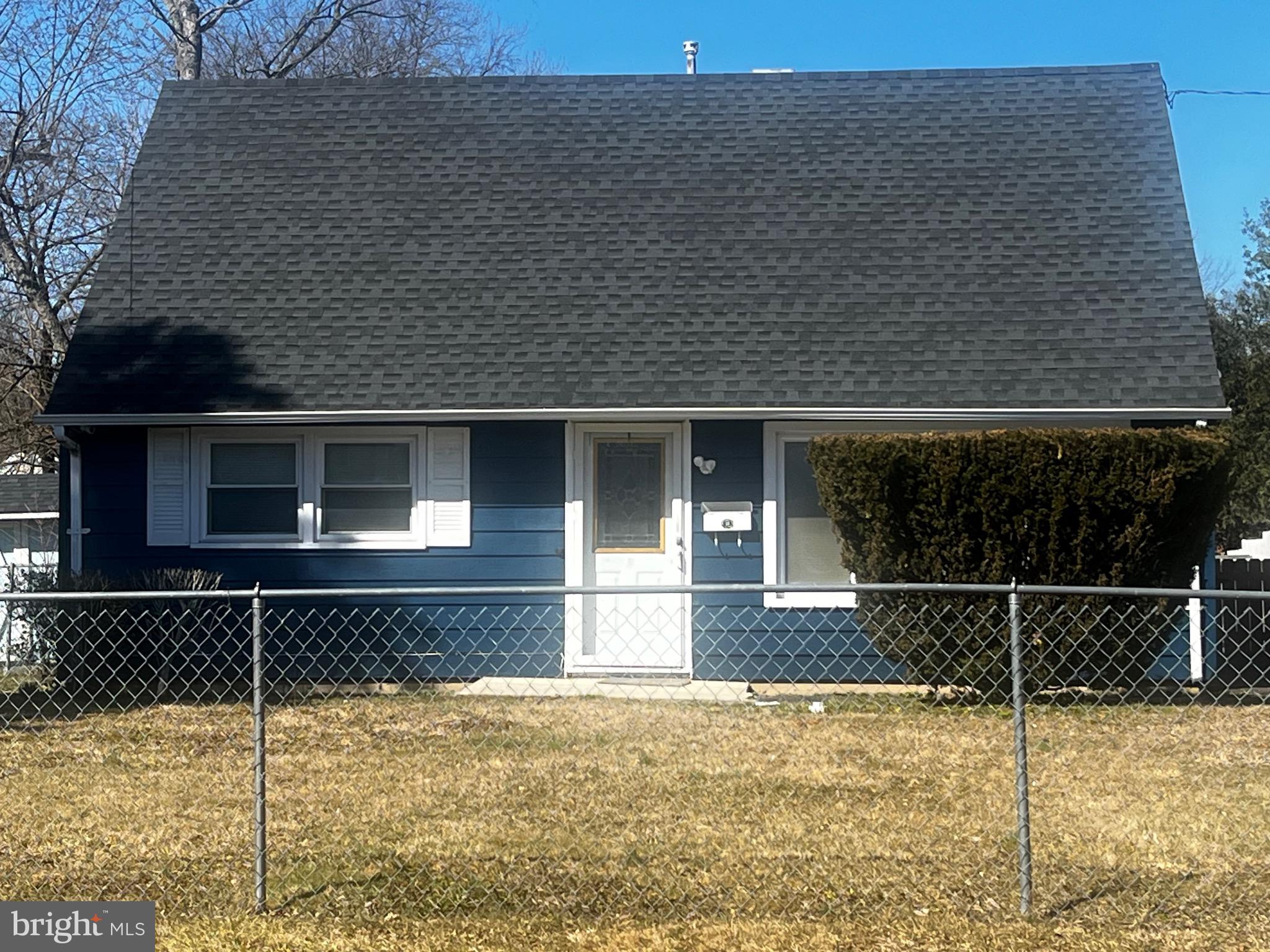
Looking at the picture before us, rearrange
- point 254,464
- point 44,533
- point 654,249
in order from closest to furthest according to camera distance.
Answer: point 254,464 < point 654,249 < point 44,533

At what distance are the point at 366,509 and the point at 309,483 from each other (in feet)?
1.76

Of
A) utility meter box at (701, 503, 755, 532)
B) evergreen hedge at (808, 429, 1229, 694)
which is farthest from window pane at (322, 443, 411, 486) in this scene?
evergreen hedge at (808, 429, 1229, 694)

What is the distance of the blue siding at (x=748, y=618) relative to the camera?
10781 millimetres

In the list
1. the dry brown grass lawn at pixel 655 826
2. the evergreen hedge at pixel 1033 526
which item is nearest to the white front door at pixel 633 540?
the dry brown grass lawn at pixel 655 826

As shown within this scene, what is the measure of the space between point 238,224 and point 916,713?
8172 mm

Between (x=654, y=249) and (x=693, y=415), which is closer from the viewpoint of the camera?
(x=693, y=415)

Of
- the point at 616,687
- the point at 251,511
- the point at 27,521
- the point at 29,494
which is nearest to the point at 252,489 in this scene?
the point at 251,511

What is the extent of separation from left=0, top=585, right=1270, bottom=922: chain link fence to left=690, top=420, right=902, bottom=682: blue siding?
0.03m

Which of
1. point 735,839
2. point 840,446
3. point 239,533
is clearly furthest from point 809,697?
point 239,533

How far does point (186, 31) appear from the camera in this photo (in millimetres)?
20641

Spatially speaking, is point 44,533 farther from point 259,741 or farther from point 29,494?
point 259,741

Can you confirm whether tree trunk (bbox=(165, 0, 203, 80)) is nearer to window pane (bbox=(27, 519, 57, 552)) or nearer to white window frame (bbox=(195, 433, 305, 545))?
window pane (bbox=(27, 519, 57, 552))

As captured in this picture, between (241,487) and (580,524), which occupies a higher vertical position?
(241,487)

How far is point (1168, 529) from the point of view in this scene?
9.09m
